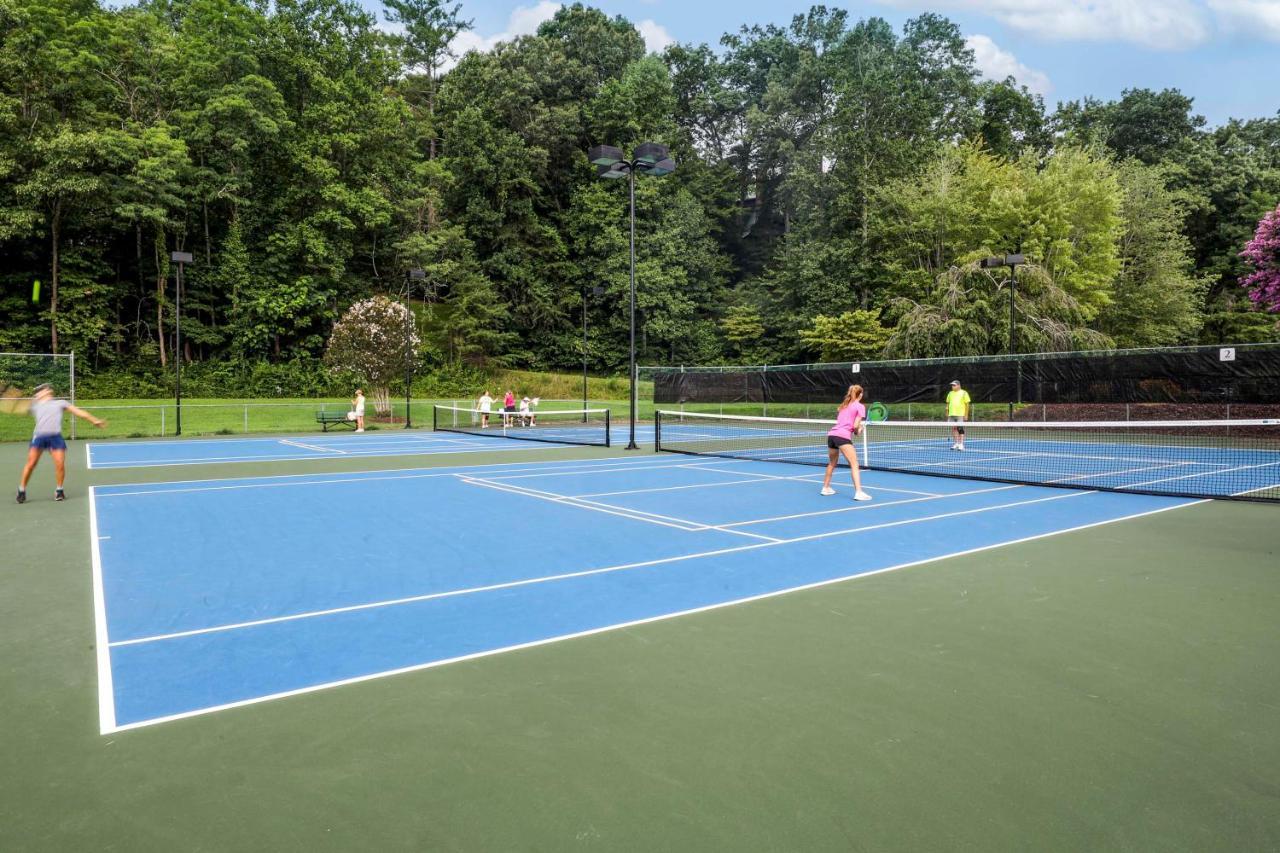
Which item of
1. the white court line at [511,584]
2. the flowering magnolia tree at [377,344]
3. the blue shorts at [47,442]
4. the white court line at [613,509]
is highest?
the flowering magnolia tree at [377,344]

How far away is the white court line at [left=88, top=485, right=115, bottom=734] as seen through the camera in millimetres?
3421

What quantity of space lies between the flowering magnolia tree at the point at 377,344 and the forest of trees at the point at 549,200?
10.3 m

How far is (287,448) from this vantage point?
769 inches

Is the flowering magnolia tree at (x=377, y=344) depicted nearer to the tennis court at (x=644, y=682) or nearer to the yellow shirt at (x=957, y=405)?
the yellow shirt at (x=957, y=405)

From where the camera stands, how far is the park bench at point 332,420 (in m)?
26.7

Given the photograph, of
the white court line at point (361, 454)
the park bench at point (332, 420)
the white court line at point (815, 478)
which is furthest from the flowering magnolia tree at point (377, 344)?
the white court line at point (815, 478)

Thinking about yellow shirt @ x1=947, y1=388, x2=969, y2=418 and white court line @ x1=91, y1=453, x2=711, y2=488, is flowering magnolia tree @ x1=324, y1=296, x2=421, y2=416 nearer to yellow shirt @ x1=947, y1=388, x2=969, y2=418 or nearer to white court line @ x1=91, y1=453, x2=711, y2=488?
white court line @ x1=91, y1=453, x2=711, y2=488

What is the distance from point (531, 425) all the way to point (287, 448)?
32.8 feet

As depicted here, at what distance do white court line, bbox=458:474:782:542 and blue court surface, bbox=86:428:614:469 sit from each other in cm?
668

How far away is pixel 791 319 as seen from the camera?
4541 cm

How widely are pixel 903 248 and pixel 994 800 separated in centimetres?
4190

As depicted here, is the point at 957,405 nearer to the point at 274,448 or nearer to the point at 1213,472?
the point at 1213,472

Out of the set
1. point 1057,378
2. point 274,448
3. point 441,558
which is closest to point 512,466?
point 441,558

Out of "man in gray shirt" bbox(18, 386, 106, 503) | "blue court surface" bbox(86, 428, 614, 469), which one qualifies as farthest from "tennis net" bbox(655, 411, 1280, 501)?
"man in gray shirt" bbox(18, 386, 106, 503)
